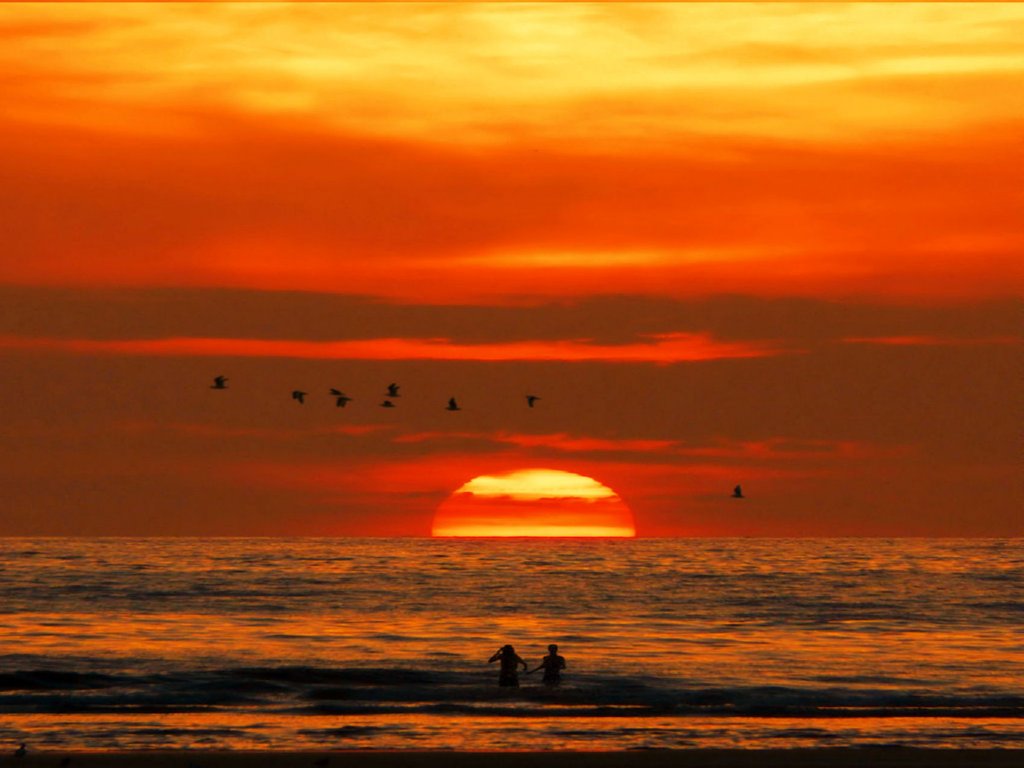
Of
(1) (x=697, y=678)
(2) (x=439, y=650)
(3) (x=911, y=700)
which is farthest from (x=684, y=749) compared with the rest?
(2) (x=439, y=650)

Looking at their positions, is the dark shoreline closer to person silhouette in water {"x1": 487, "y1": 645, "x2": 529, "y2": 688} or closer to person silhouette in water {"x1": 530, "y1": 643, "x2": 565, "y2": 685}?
person silhouette in water {"x1": 487, "y1": 645, "x2": 529, "y2": 688}

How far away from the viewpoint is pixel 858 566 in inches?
5256

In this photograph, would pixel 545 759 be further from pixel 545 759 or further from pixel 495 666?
pixel 495 666

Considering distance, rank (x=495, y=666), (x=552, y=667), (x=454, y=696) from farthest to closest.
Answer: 1. (x=495, y=666)
2. (x=552, y=667)
3. (x=454, y=696)

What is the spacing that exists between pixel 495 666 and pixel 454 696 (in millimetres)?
8295

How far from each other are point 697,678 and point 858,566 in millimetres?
90858

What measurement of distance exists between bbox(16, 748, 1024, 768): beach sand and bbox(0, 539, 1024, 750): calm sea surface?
1585mm

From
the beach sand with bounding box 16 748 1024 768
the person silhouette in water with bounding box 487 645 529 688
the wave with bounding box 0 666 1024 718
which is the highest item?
the person silhouette in water with bounding box 487 645 529 688

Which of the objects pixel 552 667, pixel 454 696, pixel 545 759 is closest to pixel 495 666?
pixel 552 667

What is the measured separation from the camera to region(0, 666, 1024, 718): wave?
38.0m

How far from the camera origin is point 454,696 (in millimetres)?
41625

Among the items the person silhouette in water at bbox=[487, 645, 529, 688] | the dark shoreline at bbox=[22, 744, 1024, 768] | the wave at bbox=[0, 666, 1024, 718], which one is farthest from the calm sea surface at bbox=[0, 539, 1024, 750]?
the dark shoreline at bbox=[22, 744, 1024, 768]

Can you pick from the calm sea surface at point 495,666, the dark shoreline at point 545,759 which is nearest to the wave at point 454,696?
the calm sea surface at point 495,666

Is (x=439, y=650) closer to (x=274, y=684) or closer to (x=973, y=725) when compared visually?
(x=274, y=684)
